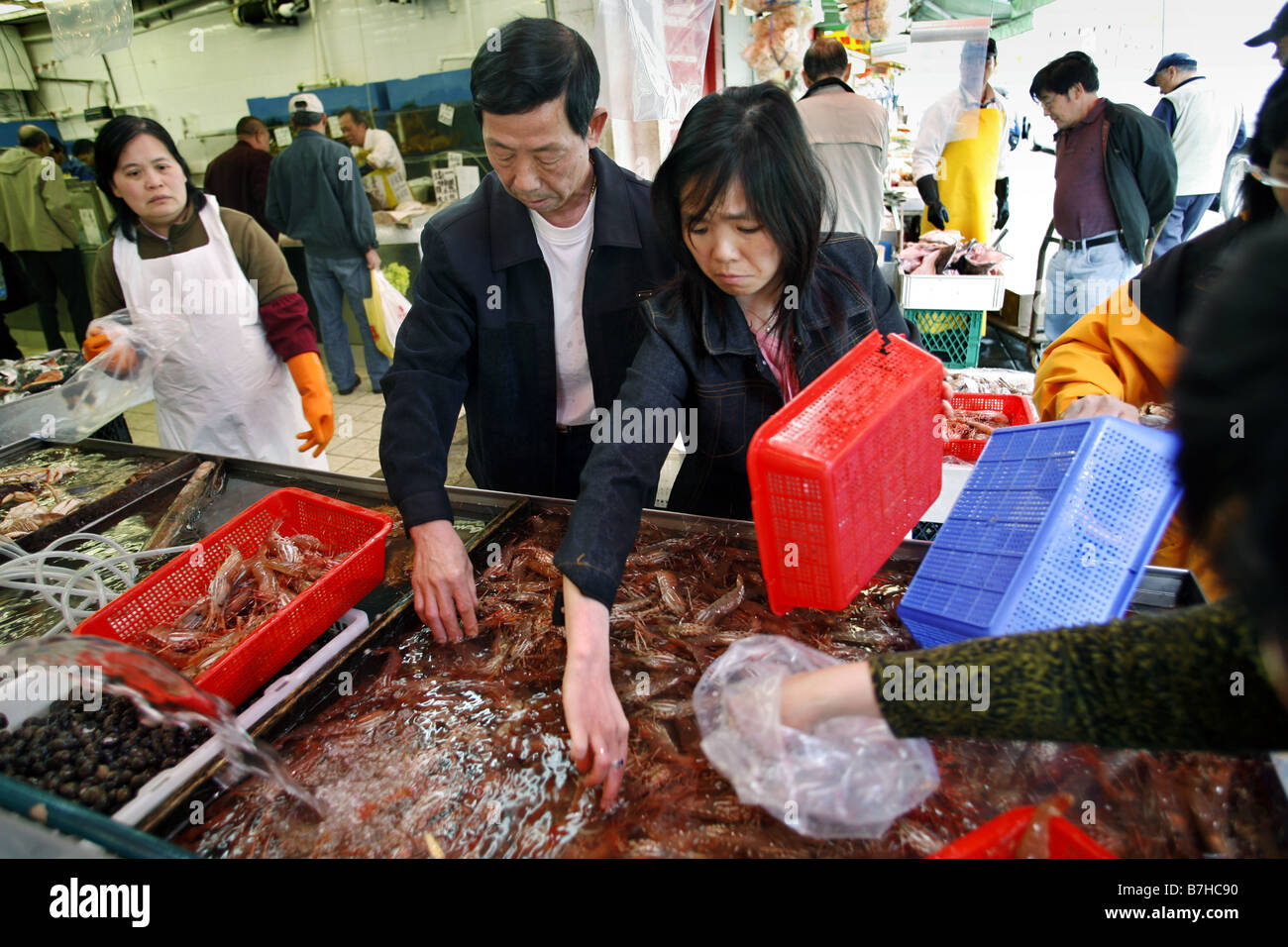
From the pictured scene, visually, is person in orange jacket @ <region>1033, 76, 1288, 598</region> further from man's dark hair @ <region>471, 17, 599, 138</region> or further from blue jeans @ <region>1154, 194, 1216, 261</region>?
blue jeans @ <region>1154, 194, 1216, 261</region>

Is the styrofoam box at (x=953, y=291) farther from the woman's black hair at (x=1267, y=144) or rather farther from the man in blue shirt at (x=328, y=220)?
the man in blue shirt at (x=328, y=220)

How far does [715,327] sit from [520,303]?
0.70 metres

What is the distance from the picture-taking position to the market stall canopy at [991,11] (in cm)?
574

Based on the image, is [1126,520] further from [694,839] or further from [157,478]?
[157,478]

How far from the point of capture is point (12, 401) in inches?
133

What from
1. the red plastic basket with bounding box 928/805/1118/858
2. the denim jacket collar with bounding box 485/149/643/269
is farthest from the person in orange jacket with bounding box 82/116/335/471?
the red plastic basket with bounding box 928/805/1118/858

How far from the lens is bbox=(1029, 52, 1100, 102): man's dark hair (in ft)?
16.9

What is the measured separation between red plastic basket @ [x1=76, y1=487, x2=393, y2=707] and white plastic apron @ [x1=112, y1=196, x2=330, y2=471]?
1.42 m

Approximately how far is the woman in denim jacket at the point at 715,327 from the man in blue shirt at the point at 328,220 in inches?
224

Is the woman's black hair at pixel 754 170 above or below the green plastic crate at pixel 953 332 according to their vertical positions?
above

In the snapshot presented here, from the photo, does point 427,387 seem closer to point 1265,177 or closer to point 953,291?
point 1265,177

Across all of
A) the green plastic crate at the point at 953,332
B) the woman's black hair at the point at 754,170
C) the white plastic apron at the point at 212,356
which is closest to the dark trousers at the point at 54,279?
the white plastic apron at the point at 212,356

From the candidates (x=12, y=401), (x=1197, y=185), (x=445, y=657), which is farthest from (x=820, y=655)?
(x=1197, y=185)
